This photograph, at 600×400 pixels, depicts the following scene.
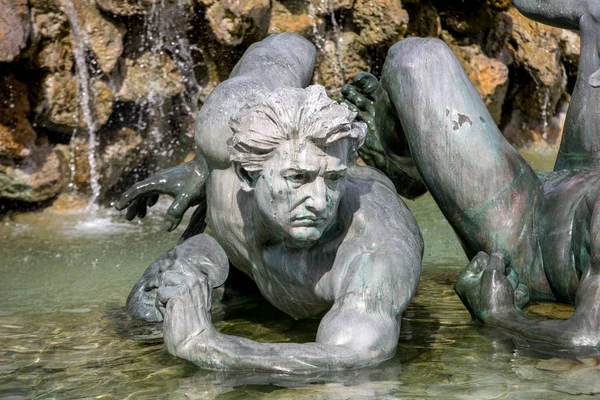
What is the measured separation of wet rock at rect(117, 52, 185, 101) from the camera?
8.42 metres

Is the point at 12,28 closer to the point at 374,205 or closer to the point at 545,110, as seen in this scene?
the point at 374,205

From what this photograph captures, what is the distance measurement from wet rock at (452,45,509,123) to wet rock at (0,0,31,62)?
3573 millimetres

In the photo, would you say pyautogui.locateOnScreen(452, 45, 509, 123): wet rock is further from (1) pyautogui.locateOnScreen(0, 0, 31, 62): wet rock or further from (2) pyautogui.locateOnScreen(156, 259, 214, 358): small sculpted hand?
(2) pyautogui.locateOnScreen(156, 259, 214, 358): small sculpted hand

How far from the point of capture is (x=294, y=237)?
3518 millimetres

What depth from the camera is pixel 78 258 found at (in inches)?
239

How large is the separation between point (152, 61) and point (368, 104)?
427 cm

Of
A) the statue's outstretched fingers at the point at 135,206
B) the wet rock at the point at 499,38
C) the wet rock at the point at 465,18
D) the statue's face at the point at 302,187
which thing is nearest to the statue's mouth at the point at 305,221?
the statue's face at the point at 302,187

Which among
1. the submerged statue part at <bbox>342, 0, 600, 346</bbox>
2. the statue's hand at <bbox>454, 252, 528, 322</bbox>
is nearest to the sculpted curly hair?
the submerged statue part at <bbox>342, 0, 600, 346</bbox>

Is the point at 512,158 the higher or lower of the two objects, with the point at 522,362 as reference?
higher

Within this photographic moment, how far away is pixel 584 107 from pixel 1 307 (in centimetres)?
253

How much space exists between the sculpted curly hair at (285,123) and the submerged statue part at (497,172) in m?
0.64

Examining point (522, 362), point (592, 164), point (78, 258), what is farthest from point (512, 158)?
point (78, 258)

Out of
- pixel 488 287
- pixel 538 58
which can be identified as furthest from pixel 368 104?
pixel 538 58

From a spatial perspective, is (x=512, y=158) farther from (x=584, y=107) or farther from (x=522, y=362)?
(x=522, y=362)
